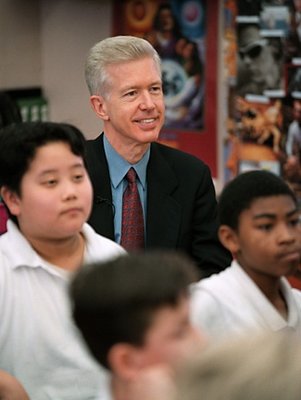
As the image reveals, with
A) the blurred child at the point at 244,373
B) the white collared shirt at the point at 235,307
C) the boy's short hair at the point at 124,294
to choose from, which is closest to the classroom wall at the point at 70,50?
the white collared shirt at the point at 235,307

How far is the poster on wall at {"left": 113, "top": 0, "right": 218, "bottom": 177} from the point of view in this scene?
528 centimetres

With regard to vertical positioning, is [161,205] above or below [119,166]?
below

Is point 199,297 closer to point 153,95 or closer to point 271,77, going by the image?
point 153,95

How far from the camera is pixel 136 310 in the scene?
1368 millimetres

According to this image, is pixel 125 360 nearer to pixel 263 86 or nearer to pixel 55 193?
pixel 55 193

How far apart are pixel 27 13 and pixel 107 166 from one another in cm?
363

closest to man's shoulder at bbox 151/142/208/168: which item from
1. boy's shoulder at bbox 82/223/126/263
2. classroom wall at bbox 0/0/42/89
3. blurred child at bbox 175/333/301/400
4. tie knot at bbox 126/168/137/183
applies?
tie knot at bbox 126/168/137/183

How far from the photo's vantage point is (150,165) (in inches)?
111

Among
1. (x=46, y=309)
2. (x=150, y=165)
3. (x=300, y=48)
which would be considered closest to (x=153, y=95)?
(x=150, y=165)

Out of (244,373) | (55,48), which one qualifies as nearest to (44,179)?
(244,373)

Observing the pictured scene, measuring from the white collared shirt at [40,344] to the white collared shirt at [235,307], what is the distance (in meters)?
0.24

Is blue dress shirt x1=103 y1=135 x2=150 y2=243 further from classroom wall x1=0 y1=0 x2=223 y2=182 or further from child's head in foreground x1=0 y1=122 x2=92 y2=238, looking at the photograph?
classroom wall x1=0 y1=0 x2=223 y2=182

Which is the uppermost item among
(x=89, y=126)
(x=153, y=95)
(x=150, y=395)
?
(x=153, y=95)

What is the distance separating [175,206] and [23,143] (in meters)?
0.70
